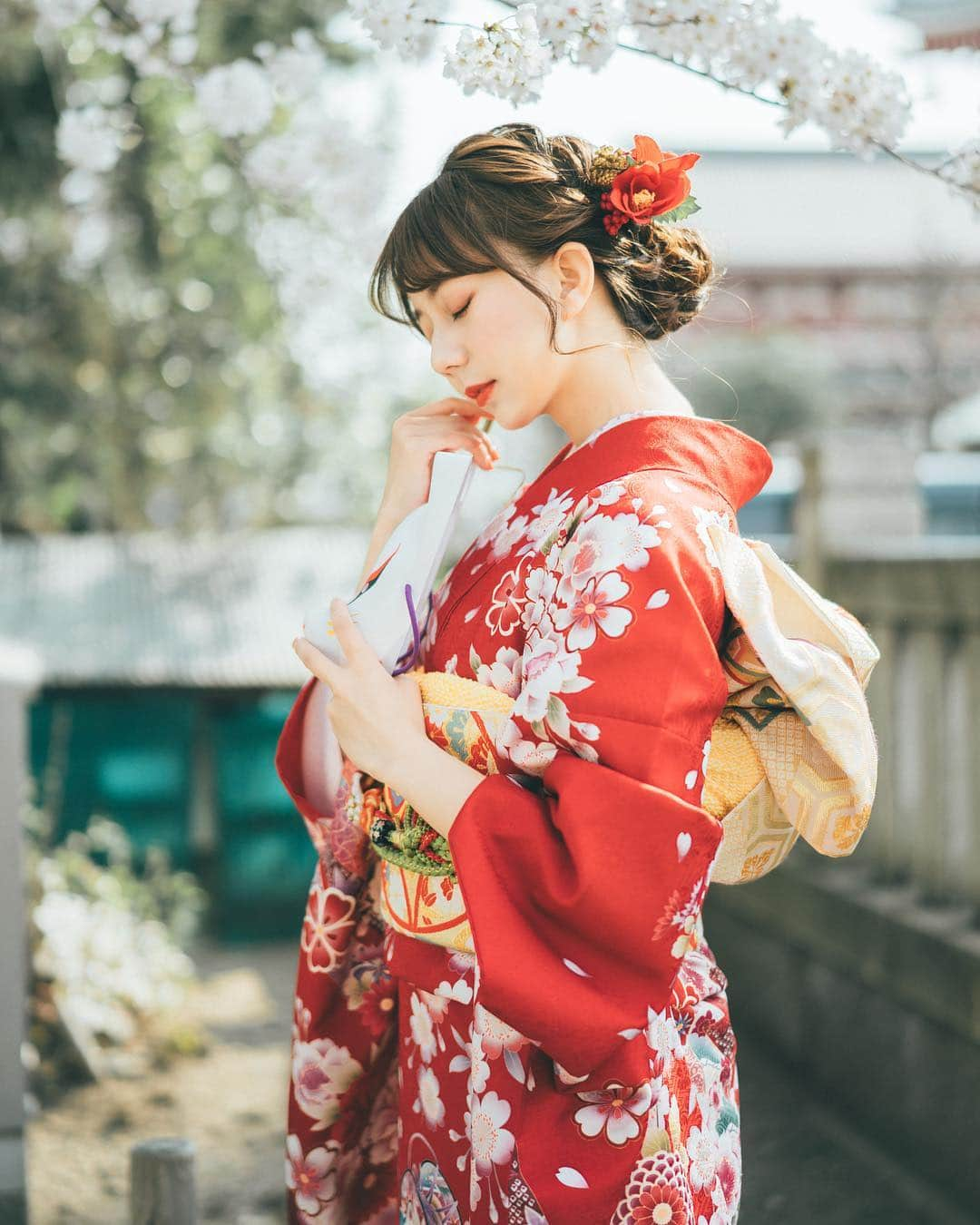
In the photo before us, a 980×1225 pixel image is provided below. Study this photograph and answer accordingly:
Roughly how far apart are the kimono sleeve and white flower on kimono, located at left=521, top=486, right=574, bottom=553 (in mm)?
196

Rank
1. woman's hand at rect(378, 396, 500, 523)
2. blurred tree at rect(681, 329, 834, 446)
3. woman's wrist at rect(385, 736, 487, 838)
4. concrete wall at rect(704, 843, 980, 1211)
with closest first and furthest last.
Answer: woman's wrist at rect(385, 736, 487, 838) < woman's hand at rect(378, 396, 500, 523) < concrete wall at rect(704, 843, 980, 1211) < blurred tree at rect(681, 329, 834, 446)

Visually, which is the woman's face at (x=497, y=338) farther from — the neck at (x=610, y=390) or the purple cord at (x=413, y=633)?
the purple cord at (x=413, y=633)

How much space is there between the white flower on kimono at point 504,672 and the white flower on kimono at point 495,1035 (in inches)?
14.8

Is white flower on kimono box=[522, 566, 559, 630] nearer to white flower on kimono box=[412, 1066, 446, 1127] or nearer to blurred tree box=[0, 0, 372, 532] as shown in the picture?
white flower on kimono box=[412, 1066, 446, 1127]

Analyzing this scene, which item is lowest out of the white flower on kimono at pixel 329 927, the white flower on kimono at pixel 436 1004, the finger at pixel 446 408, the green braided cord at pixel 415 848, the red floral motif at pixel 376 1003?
the red floral motif at pixel 376 1003

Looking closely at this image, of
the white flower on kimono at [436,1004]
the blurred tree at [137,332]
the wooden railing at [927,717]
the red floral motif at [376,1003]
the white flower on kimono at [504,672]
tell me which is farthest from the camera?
the blurred tree at [137,332]

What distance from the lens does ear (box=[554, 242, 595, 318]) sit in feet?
5.12

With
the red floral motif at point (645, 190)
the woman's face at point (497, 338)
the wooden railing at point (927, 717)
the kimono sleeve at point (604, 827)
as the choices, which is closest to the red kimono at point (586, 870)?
the kimono sleeve at point (604, 827)

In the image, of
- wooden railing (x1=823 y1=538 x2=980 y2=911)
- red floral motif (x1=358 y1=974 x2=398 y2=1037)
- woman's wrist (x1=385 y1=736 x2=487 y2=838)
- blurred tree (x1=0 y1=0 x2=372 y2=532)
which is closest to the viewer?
woman's wrist (x1=385 y1=736 x2=487 y2=838)

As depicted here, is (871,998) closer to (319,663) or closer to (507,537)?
(507,537)

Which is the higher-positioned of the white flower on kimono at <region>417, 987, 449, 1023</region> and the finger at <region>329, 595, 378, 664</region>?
the finger at <region>329, 595, 378, 664</region>

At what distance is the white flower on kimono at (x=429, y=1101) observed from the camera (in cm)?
164

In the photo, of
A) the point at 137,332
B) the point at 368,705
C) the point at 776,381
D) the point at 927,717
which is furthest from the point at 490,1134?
the point at 776,381

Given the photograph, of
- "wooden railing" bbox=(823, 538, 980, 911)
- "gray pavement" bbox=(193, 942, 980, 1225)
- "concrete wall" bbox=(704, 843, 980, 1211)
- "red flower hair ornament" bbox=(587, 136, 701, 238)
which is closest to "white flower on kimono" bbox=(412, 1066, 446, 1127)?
"red flower hair ornament" bbox=(587, 136, 701, 238)
